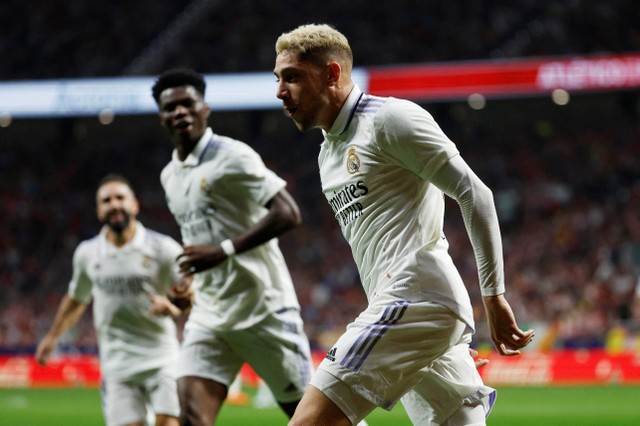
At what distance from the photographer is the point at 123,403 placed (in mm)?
6715

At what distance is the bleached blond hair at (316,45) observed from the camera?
391 cm

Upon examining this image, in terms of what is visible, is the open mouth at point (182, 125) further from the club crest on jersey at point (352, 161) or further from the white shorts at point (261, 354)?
the club crest on jersey at point (352, 161)

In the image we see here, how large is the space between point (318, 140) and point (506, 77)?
616 cm

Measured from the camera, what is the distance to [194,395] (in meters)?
5.34

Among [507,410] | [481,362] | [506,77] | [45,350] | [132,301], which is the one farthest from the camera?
[506,77]

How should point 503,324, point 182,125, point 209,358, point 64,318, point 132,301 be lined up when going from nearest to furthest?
point 503,324 < point 209,358 < point 182,125 < point 132,301 < point 64,318

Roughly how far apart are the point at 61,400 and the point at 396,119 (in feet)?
41.4

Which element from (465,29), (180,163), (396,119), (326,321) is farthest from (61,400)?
(465,29)

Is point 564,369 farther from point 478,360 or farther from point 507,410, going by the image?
point 478,360

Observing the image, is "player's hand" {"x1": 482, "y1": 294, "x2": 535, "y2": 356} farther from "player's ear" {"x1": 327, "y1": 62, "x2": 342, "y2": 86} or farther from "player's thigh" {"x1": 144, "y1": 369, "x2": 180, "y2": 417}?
"player's thigh" {"x1": 144, "y1": 369, "x2": 180, "y2": 417}

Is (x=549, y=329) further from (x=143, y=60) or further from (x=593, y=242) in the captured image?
(x=143, y=60)

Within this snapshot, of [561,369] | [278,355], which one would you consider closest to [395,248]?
[278,355]

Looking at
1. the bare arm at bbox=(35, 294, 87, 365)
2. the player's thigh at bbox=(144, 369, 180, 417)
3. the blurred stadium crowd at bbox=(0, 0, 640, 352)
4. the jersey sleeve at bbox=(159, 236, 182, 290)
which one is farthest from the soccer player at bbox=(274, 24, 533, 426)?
the blurred stadium crowd at bbox=(0, 0, 640, 352)

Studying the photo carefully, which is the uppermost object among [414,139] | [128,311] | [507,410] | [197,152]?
[414,139]
